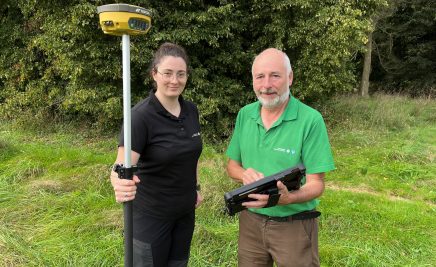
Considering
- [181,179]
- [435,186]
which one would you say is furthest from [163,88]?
[435,186]

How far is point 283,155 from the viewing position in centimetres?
210

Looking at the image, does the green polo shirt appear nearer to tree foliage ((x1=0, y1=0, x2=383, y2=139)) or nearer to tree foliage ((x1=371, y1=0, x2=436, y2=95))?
tree foliage ((x1=0, y1=0, x2=383, y2=139))

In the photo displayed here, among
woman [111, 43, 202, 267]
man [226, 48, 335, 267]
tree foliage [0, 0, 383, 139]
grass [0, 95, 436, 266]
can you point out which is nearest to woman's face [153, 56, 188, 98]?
woman [111, 43, 202, 267]

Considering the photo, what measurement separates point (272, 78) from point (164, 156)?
2.41 ft

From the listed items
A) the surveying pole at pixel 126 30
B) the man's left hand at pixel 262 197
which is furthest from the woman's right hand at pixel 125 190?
the man's left hand at pixel 262 197

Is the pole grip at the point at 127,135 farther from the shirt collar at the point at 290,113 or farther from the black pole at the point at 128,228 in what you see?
the shirt collar at the point at 290,113

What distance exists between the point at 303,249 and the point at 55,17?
26.5ft

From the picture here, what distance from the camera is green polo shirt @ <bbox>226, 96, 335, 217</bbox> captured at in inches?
80.8

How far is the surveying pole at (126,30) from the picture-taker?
1.64 meters

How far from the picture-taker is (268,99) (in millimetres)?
2131

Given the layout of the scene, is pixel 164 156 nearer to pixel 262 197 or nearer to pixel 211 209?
pixel 262 197

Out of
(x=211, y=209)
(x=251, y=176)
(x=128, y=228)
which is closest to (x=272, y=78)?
(x=251, y=176)

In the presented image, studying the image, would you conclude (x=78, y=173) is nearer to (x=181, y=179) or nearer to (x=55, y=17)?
(x=181, y=179)

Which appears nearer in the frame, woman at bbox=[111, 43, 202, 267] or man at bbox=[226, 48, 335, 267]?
man at bbox=[226, 48, 335, 267]
